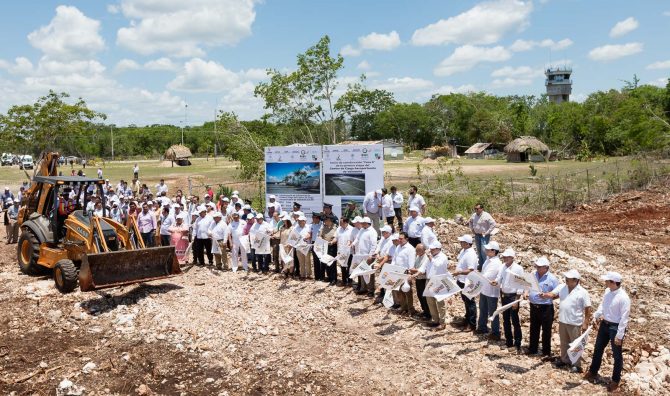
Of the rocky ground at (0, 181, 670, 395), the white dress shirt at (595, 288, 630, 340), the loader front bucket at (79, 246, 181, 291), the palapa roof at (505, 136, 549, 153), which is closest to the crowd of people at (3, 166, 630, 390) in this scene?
the white dress shirt at (595, 288, 630, 340)

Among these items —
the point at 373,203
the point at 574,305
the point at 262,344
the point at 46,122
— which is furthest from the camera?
the point at 46,122

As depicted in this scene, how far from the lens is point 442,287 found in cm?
946

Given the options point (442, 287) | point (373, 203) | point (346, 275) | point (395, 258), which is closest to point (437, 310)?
point (442, 287)

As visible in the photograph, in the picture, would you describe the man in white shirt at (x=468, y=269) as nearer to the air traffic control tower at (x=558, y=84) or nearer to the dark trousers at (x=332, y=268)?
the dark trousers at (x=332, y=268)

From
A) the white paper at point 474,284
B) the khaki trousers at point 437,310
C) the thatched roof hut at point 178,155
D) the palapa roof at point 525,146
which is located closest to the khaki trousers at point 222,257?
the khaki trousers at point 437,310

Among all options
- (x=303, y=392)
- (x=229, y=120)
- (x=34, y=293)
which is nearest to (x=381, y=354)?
(x=303, y=392)

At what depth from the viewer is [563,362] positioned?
318 inches

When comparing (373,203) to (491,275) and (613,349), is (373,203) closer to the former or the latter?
(491,275)

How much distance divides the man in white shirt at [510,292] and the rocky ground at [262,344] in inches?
10.7

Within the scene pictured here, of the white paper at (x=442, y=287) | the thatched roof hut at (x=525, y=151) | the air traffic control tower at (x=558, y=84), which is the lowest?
the white paper at (x=442, y=287)

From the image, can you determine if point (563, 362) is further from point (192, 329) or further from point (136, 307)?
point (136, 307)

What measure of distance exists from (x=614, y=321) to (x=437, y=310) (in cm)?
304

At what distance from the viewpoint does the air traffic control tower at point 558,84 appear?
443ft

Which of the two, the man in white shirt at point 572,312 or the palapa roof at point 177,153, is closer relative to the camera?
the man in white shirt at point 572,312
